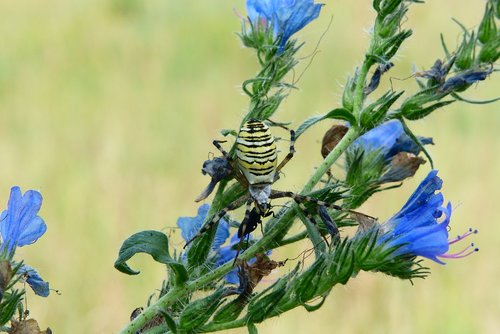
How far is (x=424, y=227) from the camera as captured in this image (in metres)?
2.40

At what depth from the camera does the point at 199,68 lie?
10.6 metres

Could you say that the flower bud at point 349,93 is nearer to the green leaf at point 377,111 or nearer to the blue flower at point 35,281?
the green leaf at point 377,111

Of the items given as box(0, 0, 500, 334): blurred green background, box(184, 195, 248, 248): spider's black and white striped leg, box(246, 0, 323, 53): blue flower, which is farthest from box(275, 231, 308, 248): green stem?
box(0, 0, 500, 334): blurred green background

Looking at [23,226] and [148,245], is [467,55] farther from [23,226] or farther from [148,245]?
[23,226]

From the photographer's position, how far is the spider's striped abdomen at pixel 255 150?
7.76 ft

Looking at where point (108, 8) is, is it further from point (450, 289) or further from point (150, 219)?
point (450, 289)

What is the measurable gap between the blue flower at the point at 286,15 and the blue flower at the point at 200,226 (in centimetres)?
55

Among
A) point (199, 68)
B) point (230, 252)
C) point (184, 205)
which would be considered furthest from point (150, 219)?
point (230, 252)

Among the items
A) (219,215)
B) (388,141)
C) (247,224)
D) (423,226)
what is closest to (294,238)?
(247,224)

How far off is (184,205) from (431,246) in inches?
202

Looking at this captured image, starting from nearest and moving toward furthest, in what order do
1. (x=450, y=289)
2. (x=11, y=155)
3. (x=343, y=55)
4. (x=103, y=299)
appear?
(x=103, y=299), (x=450, y=289), (x=11, y=155), (x=343, y=55)

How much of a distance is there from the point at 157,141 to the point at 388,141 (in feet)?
19.3

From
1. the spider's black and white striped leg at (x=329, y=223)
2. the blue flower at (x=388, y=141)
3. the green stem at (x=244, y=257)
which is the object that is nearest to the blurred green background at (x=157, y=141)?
the blue flower at (x=388, y=141)

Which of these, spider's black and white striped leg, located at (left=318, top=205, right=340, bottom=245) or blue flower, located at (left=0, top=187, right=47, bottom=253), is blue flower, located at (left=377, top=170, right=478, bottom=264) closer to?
spider's black and white striped leg, located at (left=318, top=205, right=340, bottom=245)
